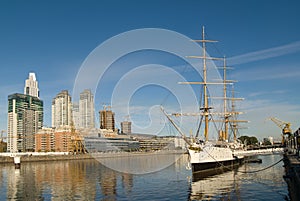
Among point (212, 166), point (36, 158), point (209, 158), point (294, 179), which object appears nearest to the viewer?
point (294, 179)

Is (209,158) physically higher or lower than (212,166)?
higher

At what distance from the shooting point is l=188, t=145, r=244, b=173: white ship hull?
205 ft

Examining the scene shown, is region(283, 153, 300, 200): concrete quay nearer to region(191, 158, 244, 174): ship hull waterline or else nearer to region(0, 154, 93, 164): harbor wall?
region(191, 158, 244, 174): ship hull waterline

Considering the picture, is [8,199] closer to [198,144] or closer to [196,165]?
[196,165]

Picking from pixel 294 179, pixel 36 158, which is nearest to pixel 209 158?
pixel 294 179

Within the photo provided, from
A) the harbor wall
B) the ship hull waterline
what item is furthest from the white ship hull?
the harbor wall

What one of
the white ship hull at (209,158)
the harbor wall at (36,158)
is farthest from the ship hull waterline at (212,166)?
the harbor wall at (36,158)

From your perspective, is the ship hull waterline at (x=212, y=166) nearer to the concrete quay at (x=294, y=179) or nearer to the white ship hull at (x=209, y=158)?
the white ship hull at (x=209, y=158)

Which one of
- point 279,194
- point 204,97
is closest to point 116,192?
point 279,194

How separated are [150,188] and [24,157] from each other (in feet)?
457

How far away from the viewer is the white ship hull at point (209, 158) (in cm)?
6241

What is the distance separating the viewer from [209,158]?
223ft

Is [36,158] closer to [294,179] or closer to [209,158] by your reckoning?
[209,158]

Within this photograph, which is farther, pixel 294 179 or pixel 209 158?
pixel 209 158
